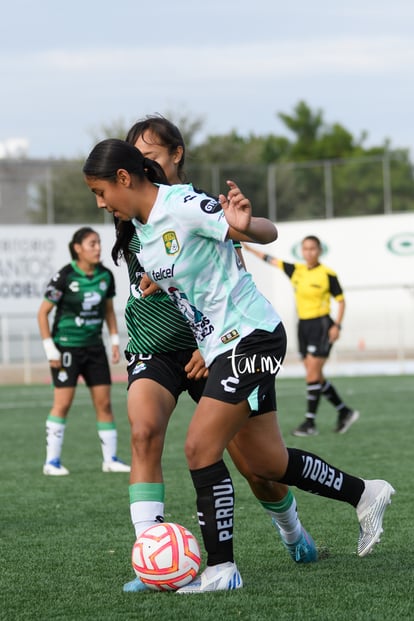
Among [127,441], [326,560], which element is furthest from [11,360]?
[326,560]

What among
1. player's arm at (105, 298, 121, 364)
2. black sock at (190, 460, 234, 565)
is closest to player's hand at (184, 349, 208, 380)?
black sock at (190, 460, 234, 565)

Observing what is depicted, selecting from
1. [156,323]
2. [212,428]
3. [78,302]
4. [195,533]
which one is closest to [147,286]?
[156,323]

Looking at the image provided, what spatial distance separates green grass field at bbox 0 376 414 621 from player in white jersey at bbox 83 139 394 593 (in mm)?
358

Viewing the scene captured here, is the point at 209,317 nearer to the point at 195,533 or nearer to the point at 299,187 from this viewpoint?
the point at 195,533

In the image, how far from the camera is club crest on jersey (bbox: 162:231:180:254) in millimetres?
4680

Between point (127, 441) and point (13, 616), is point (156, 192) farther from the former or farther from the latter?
point (127, 441)

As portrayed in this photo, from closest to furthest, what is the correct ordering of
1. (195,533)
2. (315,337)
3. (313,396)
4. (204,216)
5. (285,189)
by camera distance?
(204,216)
(195,533)
(313,396)
(315,337)
(285,189)

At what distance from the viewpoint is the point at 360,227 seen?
37656mm

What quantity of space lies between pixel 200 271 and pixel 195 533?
2.46 m

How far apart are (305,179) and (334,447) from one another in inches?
1190

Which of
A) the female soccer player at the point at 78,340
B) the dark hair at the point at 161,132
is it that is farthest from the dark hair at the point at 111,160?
the female soccer player at the point at 78,340

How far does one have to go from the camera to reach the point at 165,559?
15.9ft

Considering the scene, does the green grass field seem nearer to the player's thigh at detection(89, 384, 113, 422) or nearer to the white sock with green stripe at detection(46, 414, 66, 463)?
the white sock with green stripe at detection(46, 414, 66, 463)

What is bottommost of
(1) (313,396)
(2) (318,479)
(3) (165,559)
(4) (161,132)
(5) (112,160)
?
(3) (165,559)
